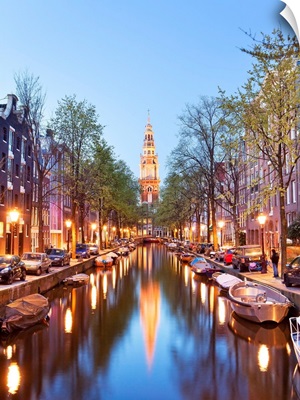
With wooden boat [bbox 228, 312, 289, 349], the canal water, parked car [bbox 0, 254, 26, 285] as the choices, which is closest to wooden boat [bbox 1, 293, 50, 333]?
the canal water

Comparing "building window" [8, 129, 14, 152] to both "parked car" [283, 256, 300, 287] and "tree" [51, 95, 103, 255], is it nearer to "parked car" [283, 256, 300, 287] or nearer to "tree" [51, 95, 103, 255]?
"tree" [51, 95, 103, 255]

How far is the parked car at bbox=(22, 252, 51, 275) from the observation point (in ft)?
113

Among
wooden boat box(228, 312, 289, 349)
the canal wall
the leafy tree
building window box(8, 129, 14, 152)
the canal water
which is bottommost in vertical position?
the canal water

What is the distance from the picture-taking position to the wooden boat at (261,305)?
21.2 m

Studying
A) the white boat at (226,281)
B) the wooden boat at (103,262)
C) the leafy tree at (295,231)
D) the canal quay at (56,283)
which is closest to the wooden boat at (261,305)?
the canal quay at (56,283)

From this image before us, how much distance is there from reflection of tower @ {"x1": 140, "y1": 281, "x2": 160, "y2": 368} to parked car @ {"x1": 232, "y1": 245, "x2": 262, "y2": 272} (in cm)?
700

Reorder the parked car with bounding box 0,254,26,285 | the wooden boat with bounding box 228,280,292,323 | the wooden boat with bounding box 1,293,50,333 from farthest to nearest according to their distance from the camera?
the parked car with bounding box 0,254,26,285 < the wooden boat with bounding box 228,280,292,323 < the wooden boat with bounding box 1,293,50,333

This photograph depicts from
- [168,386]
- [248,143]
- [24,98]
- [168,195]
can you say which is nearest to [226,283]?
[248,143]

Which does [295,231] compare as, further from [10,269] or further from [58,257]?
[10,269]

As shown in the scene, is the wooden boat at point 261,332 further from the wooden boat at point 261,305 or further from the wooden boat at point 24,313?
the wooden boat at point 24,313

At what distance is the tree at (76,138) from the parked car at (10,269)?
69.2 ft

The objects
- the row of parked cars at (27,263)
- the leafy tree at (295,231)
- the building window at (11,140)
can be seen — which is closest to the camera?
the row of parked cars at (27,263)

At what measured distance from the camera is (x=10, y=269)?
27.6 m

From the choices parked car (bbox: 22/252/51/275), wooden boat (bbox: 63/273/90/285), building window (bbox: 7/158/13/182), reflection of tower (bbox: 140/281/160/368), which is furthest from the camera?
building window (bbox: 7/158/13/182)
